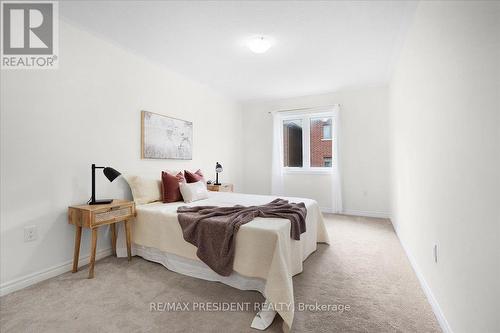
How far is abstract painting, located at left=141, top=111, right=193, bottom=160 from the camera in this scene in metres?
3.31

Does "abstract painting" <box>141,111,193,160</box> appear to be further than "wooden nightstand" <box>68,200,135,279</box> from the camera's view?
Yes

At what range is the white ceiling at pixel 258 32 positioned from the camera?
2.29 metres

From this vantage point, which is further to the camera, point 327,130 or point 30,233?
point 327,130

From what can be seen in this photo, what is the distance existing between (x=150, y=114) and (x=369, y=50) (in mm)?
3091

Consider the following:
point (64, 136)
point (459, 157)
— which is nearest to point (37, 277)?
point (64, 136)

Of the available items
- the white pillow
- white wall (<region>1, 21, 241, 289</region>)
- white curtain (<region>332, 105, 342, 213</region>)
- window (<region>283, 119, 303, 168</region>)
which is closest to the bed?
the white pillow

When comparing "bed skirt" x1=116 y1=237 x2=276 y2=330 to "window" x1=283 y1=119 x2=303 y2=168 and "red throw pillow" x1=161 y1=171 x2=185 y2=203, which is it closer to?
"red throw pillow" x1=161 y1=171 x2=185 y2=203

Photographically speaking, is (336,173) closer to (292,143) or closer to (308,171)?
(308,171)

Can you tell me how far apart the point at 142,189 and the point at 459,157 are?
9.88 ft

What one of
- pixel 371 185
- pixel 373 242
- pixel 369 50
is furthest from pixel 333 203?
pixel 369 50

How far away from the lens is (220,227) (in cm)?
208

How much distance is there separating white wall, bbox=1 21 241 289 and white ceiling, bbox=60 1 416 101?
0.37m

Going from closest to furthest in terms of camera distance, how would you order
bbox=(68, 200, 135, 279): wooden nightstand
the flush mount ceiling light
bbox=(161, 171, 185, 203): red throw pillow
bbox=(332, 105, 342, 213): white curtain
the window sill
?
1. bbox=(68, 200, 135, 279): wooden nightstand
2. the flush mount ceiling light
3. bbox=(161, 171, 185, 203): red throw pillow
4. bbox=(332, 105, 342, 213): white curtain
5. the window sill

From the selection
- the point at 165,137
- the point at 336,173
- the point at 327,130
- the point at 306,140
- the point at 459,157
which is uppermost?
the point at 327,130
